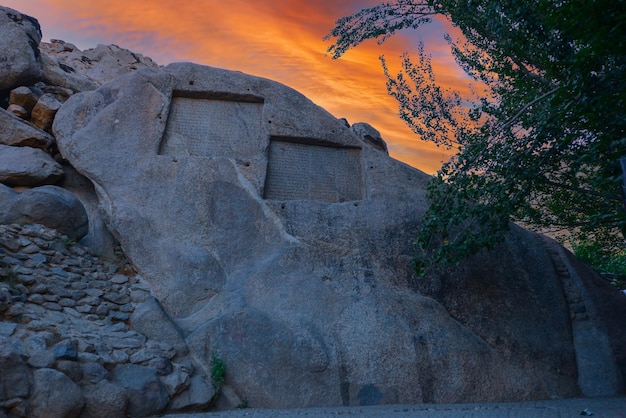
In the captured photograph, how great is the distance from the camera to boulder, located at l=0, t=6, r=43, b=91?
1181 centimetres

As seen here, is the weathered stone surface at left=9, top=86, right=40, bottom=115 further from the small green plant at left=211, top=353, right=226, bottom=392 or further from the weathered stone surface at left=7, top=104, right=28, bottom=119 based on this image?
the small green plant at left=211, top=353, right=226, bottom=392

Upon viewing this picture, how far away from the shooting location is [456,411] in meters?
6.96

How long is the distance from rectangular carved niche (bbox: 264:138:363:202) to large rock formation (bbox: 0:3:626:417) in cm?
4

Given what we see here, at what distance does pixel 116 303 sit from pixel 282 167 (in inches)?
151

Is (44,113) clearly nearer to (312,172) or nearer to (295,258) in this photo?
(312,172)

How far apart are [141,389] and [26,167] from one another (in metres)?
5.29

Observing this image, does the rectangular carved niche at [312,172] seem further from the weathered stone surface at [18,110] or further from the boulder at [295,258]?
the weathered stone surface at [18,110]

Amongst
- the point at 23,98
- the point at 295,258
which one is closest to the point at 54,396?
the point at 295,258

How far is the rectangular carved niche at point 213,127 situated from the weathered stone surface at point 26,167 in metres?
2.14

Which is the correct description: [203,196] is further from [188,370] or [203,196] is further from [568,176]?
[568,176]

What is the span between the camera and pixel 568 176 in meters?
10.3

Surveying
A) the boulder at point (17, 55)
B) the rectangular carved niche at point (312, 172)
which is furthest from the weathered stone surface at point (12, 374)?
the boulder at point (17, 55)

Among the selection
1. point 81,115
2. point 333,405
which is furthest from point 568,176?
point 81,115

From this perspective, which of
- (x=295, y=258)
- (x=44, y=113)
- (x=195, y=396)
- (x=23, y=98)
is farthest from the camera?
(x=23, y=98)
